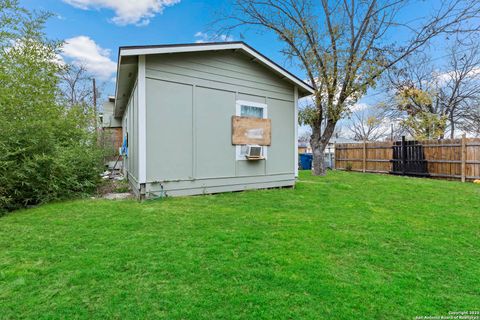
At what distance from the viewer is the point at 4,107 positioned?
15.2 feet

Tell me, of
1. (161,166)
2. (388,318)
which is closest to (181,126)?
(161,166)

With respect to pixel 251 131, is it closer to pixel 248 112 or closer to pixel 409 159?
pixel 248 112

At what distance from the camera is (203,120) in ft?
18.8

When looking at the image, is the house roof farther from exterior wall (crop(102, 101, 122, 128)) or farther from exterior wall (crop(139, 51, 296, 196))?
exterior wall (crop(102, 101, 122, 128))

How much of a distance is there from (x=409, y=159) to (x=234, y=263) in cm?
1137

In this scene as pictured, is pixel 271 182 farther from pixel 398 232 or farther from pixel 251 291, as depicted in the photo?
pixel 251 291

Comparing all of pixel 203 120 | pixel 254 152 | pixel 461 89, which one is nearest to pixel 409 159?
pixel 254 152

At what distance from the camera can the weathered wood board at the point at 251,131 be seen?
6.16 metres

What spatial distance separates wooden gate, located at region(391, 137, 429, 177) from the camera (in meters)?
10.8

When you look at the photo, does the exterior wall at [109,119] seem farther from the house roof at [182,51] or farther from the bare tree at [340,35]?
the bare tree at [340,35]

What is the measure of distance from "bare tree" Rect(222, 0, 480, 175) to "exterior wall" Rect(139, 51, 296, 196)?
12.9 ft

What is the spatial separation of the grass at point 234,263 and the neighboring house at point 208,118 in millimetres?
1138

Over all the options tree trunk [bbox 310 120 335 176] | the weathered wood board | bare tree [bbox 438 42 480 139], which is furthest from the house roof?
bare tree [bbox 438 42 480 139]

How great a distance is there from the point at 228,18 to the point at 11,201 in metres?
9.23
